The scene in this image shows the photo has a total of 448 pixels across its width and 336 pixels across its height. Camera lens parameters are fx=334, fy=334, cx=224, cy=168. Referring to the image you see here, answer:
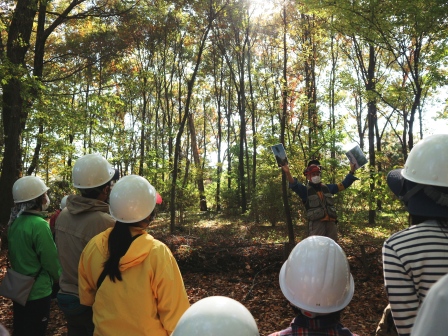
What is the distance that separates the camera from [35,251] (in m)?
2.99

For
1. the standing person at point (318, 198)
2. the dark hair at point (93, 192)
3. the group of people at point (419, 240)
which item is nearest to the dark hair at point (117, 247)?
the dark hair at point (93, 192)

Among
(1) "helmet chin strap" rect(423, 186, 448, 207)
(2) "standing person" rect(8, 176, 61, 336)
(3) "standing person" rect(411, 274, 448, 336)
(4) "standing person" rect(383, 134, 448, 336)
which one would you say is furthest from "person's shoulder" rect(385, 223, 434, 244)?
(2) "standing person" rect(8, 176, 61, 336)

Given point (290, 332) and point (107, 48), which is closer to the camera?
point (290, 332)

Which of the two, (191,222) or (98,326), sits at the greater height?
(98,326)

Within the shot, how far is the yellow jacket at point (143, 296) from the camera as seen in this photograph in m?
1.93

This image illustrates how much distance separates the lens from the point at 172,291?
1938mm

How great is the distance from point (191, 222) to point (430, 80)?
12823 millimetres

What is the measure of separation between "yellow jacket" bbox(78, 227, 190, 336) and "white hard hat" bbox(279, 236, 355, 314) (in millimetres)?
702

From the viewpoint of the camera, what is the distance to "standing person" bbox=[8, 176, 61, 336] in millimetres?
2955

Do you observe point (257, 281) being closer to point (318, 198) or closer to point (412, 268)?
point (318, 198)

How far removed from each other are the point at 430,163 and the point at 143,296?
1.68 meters

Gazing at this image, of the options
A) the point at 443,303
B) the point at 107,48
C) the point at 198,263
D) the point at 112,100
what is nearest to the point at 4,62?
the point at 112,100

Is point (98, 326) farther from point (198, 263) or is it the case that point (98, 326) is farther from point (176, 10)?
point (176, 10)

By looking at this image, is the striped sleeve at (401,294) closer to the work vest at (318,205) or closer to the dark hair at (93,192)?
the dark hair at (93,192)
